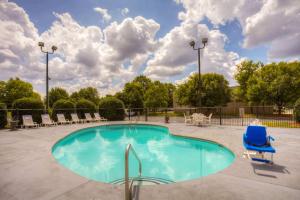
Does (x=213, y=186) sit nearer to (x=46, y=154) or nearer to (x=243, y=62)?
(x=46, y=154)

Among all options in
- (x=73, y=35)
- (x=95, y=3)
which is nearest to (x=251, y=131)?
(x=95, y=3)

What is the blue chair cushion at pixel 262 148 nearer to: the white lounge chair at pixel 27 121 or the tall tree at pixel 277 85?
the white lounge chair at pixel 27 121

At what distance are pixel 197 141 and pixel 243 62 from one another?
24.2 m

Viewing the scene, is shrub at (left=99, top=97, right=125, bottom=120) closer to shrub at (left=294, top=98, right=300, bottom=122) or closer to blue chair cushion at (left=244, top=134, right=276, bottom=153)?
blue chair cushion at (left=244, top=134, right=276, bottom=153)

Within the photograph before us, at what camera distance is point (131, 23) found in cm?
1098

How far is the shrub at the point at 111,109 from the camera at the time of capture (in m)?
14.5

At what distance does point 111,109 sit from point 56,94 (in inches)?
1242

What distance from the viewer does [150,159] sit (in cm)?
551

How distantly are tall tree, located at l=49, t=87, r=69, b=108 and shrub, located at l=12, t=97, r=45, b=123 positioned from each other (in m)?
30.2

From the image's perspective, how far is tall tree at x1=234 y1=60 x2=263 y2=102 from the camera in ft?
81.0

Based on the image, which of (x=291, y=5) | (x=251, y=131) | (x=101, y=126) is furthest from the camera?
(x=101, y=126)

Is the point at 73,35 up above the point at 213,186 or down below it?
above

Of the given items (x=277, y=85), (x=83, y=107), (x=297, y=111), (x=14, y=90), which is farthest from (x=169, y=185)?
(x=14, y=90)

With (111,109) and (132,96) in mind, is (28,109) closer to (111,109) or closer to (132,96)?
(111,109)
